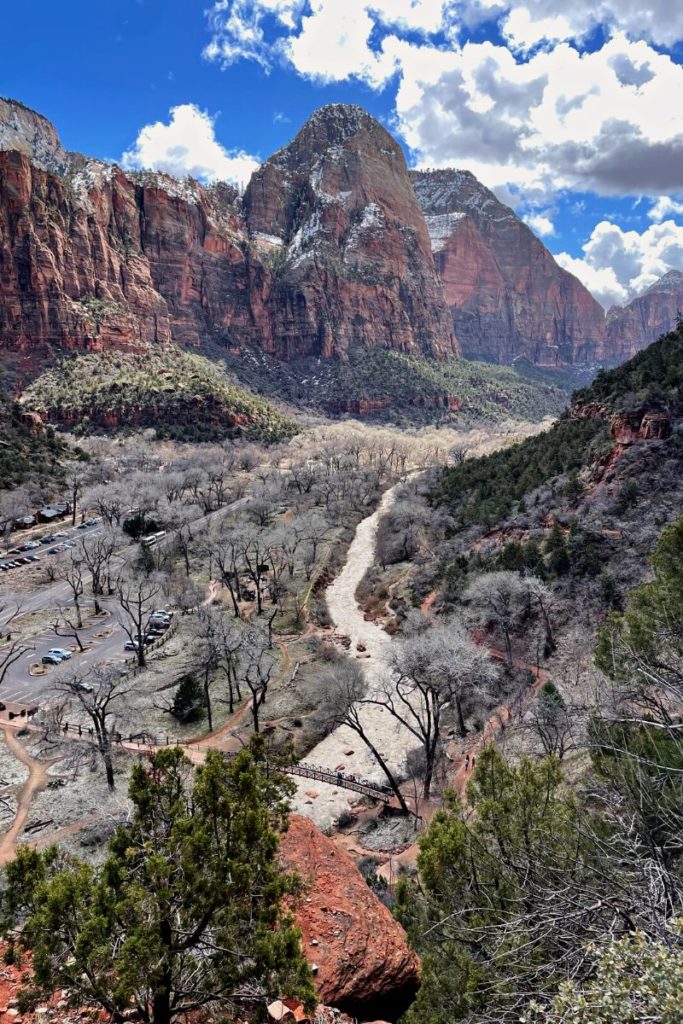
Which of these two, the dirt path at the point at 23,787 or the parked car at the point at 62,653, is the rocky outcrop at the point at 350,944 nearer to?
the dirt path at the point at 23,787

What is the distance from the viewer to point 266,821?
650 cm

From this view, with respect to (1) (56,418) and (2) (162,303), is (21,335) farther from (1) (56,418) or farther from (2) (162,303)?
(2) (162,303)

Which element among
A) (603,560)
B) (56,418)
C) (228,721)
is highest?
(56,418)

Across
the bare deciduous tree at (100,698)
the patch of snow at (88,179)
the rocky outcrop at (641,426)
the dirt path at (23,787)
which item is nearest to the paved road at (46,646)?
the bare deciduous tree at (100,698)

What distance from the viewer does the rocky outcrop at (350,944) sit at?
833cm

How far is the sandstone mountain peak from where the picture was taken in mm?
142125

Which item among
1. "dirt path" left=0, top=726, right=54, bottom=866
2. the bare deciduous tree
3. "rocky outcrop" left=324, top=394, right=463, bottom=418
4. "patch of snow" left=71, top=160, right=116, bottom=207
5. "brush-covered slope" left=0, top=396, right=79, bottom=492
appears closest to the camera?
"dirt path" left=0, top=726, right=54, bottom=866

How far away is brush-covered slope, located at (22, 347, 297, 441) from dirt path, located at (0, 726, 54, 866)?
258ft

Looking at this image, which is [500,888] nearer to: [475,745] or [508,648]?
[475,745]

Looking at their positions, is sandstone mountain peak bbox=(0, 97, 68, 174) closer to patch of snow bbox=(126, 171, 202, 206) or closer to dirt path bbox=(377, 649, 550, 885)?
patch of snow bbox=(126, 171, 202, 206)

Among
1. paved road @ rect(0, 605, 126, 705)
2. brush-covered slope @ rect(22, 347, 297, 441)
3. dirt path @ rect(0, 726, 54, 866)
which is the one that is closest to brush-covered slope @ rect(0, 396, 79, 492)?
brush-covered slope @ rect(22, 347, 297, 441)

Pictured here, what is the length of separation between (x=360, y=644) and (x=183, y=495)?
46.6m

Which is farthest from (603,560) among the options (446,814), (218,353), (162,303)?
(218,353)

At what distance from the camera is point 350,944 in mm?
8852
